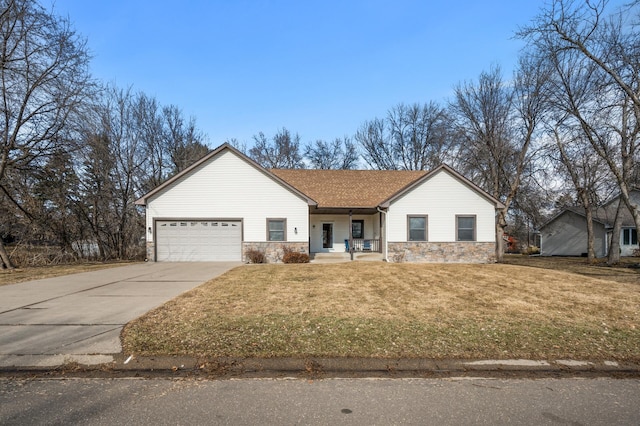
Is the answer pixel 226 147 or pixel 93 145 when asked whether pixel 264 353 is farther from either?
pixel 93 145

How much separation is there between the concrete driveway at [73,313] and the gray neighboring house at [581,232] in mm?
34149

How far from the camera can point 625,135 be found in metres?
16.1

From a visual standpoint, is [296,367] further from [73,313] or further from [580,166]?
[580,166]

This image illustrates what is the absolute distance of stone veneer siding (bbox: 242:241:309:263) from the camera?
18141 millimetres

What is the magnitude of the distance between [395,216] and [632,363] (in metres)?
14.0

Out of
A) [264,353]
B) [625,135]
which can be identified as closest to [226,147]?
[264,353]

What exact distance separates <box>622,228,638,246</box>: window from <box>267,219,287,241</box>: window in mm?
30688

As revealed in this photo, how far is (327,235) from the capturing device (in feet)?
74.5

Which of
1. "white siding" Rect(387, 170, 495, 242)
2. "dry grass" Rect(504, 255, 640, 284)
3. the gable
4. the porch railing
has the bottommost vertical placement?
"dry grass" Rect(504, 255, 640, 284)

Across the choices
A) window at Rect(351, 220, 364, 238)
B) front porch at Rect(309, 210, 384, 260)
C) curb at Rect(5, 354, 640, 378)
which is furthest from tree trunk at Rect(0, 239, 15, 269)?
window at Rect(351, 220, 364, 238)

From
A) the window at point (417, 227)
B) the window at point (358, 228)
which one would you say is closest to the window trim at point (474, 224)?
the window at point (417, 227)

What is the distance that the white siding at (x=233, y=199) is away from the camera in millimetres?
18219

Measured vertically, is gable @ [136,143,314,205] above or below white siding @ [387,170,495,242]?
above

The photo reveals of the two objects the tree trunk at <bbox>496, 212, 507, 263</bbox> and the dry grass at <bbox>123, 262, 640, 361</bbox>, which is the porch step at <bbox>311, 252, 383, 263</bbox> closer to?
the dry grass at <bbox>123, 262, 640, 361</bbox>
